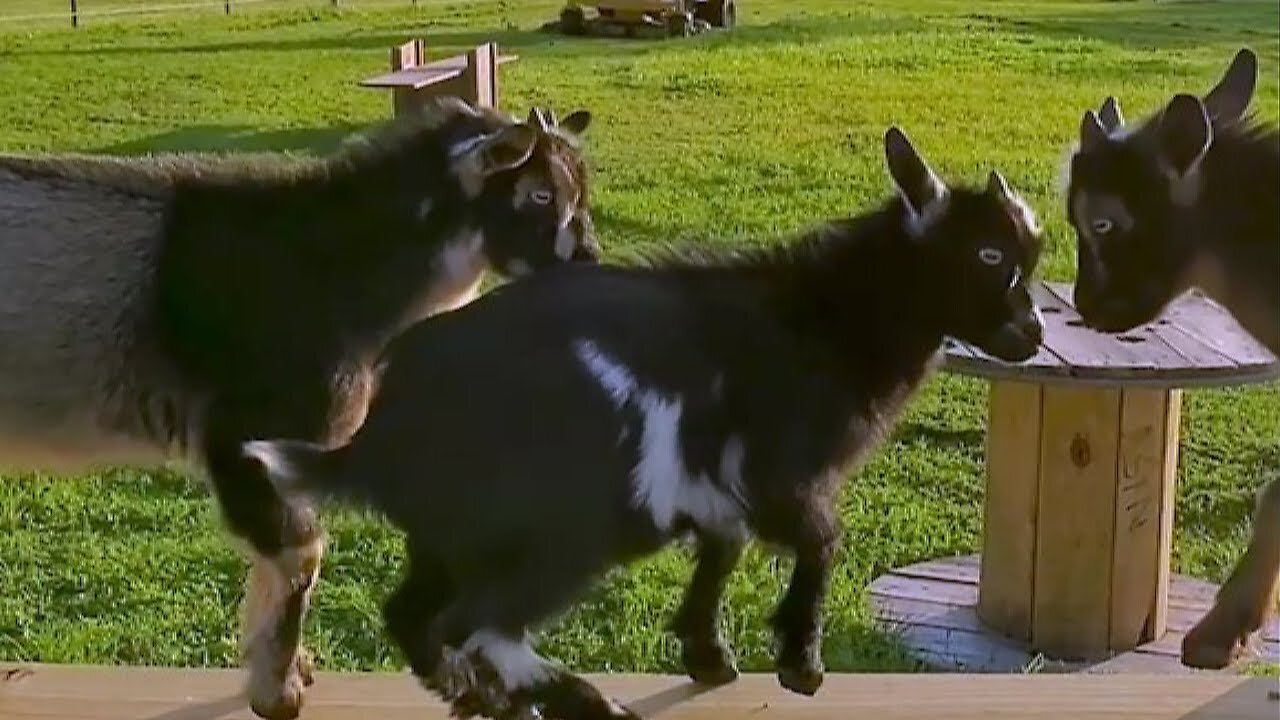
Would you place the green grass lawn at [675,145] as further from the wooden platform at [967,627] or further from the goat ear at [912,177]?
the goat ear at [912,177]

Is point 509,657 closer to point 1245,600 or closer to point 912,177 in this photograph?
point 912,177

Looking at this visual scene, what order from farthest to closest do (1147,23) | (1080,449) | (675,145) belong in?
(675,145) → (1147,23) → (1080,449)

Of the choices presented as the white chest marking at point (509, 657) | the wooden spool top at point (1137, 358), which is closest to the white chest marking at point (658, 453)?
the white chest marking at point (509, 657)

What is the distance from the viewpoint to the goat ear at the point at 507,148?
1688 millimetres

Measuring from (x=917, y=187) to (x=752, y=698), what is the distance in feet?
2.34

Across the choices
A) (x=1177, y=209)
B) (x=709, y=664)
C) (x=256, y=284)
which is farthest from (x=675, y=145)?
(x=1177, y=209)

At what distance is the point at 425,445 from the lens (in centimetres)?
148

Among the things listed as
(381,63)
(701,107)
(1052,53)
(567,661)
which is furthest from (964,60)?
(567,661)

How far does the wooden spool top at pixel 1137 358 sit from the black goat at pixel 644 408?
43.9 inches

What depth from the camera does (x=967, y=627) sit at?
139 inches

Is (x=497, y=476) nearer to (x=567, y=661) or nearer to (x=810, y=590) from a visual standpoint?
(x=810, y=590)

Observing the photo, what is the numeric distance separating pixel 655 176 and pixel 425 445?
145 inches

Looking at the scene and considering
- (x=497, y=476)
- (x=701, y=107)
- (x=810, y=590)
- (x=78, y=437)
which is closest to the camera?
(x=497, y=476)

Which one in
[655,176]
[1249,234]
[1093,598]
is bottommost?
[1093,598]
